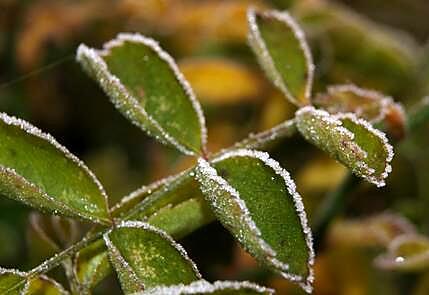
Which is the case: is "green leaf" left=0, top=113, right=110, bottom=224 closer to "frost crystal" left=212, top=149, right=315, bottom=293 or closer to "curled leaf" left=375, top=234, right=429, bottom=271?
"frost crystal" left=212, top=149, right=315, bottom=293

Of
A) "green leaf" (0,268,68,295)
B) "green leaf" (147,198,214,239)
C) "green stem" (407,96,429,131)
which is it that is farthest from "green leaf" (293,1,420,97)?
"green leaf" (0,268,68,295)

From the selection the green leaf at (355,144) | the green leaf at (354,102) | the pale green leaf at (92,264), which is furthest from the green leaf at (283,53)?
the pale green leaf at (92,264)

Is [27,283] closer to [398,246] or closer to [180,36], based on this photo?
[398,246]

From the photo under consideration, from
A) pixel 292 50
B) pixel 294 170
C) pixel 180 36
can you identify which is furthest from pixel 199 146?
pixel 180 36

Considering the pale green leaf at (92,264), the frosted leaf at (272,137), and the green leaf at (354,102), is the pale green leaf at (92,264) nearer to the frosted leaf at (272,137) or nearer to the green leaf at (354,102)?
the frosted leaf at (272,137)

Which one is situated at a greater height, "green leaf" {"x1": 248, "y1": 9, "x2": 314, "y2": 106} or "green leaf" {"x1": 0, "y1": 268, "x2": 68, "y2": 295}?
"green leaf" {"x1": 248, "y1": 9, "x2": 314, "y2": 106}
